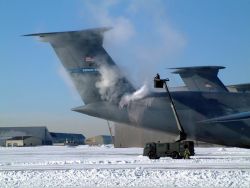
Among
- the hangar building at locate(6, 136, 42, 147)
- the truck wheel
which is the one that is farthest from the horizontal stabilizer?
the hangar building at locate(6, 136, 42, 147)

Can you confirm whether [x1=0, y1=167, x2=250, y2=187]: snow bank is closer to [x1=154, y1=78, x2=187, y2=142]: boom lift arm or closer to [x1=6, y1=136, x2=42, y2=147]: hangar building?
[x1=154, y1=78, x2=187, y2=142]: boom lift arm

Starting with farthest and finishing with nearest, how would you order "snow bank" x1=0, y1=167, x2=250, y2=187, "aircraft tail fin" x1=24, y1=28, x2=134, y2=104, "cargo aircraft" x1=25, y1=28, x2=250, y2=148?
1. "cargo aircraft" x1=25, y1=28, x2=250, y2=148
2. "aircraft tail fin" x1=24, y1=28, x2=134, y2=104
3. "snow bank" x1=0, y1=167, x2=250, y2=187

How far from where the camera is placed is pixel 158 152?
76.5ft

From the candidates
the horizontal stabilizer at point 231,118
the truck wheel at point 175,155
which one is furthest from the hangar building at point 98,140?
the horizontal stabilizer at point 231,118

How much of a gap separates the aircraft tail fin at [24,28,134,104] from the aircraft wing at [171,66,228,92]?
668cm

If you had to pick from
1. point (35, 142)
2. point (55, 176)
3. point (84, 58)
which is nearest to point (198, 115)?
point (84, 58)

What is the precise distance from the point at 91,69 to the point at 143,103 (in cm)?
325

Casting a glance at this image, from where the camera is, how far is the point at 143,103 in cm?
2222

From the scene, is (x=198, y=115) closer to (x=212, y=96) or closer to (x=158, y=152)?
(x=212, y=96)

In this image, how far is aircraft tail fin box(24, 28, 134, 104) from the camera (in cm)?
2172

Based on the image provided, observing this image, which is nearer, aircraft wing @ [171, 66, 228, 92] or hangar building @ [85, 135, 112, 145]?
aircraft wing @ [171, 66, 228, 92]

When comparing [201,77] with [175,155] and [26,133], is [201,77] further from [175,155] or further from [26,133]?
[26,133]

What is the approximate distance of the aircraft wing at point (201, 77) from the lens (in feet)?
89.4

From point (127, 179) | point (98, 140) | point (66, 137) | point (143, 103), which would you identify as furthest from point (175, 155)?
point (66, 137)
